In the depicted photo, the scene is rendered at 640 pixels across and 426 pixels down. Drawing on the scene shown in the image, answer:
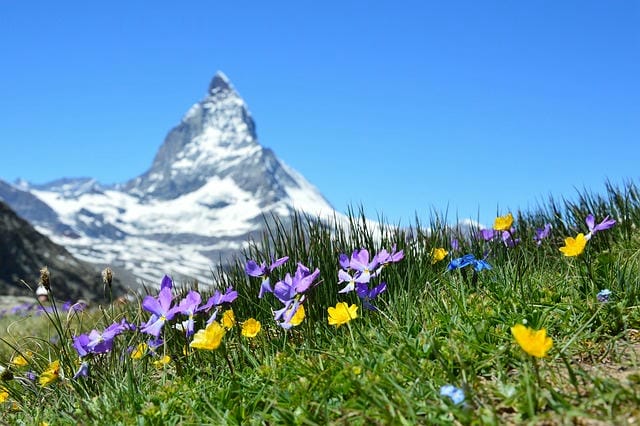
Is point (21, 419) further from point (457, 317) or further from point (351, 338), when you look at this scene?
point (457, 317)

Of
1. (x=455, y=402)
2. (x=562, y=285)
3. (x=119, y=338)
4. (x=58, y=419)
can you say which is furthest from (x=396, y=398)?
(x=119, y=338)

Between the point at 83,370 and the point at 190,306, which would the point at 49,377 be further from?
the point at 190,306

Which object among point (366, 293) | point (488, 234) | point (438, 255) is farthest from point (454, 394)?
point (488, 234)

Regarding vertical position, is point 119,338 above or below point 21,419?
above

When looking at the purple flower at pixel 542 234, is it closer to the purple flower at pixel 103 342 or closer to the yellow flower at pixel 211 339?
the yellow flower at pixel 211 339

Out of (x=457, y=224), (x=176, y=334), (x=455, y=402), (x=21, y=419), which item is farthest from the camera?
(x=457, y=224)

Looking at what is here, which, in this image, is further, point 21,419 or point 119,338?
point 119,338

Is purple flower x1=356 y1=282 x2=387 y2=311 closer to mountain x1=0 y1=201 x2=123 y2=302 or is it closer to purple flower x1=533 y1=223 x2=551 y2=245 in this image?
purple flower x1=533 y1=223 x2=551 y2=245

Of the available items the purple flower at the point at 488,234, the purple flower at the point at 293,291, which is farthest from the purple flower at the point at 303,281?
the purple flower at the point at 488,234
